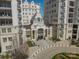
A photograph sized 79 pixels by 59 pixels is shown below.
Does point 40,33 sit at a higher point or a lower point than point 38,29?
lower

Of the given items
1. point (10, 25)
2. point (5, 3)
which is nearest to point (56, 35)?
point (10, 25)

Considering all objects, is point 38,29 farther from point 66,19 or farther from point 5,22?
point 5,22

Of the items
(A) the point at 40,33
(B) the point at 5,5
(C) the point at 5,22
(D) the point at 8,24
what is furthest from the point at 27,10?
(C) the point at 5,22

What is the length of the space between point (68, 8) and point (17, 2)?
90.9 ft

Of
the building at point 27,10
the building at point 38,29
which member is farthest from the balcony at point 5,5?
the building at point 27,10

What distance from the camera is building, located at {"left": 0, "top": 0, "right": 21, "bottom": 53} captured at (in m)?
33.8

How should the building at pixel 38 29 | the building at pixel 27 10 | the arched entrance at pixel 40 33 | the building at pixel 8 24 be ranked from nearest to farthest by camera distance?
the building at pixel 8 24, the building at pixel 38 29, the arched entrance at pixel 40 33, the building at pixel 27 10

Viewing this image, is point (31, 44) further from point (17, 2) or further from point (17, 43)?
point (17, 2)

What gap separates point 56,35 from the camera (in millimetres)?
55219

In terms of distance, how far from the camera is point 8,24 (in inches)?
1374

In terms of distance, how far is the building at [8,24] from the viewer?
111 ft

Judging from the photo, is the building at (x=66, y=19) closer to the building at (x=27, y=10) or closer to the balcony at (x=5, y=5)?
the building at (x=27, y=10)

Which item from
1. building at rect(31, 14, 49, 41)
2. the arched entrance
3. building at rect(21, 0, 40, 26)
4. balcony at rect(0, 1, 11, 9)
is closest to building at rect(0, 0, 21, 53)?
balcony at rect(0, 1, 11, 9)

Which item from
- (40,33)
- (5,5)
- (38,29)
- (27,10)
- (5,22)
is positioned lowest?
(40,33)
